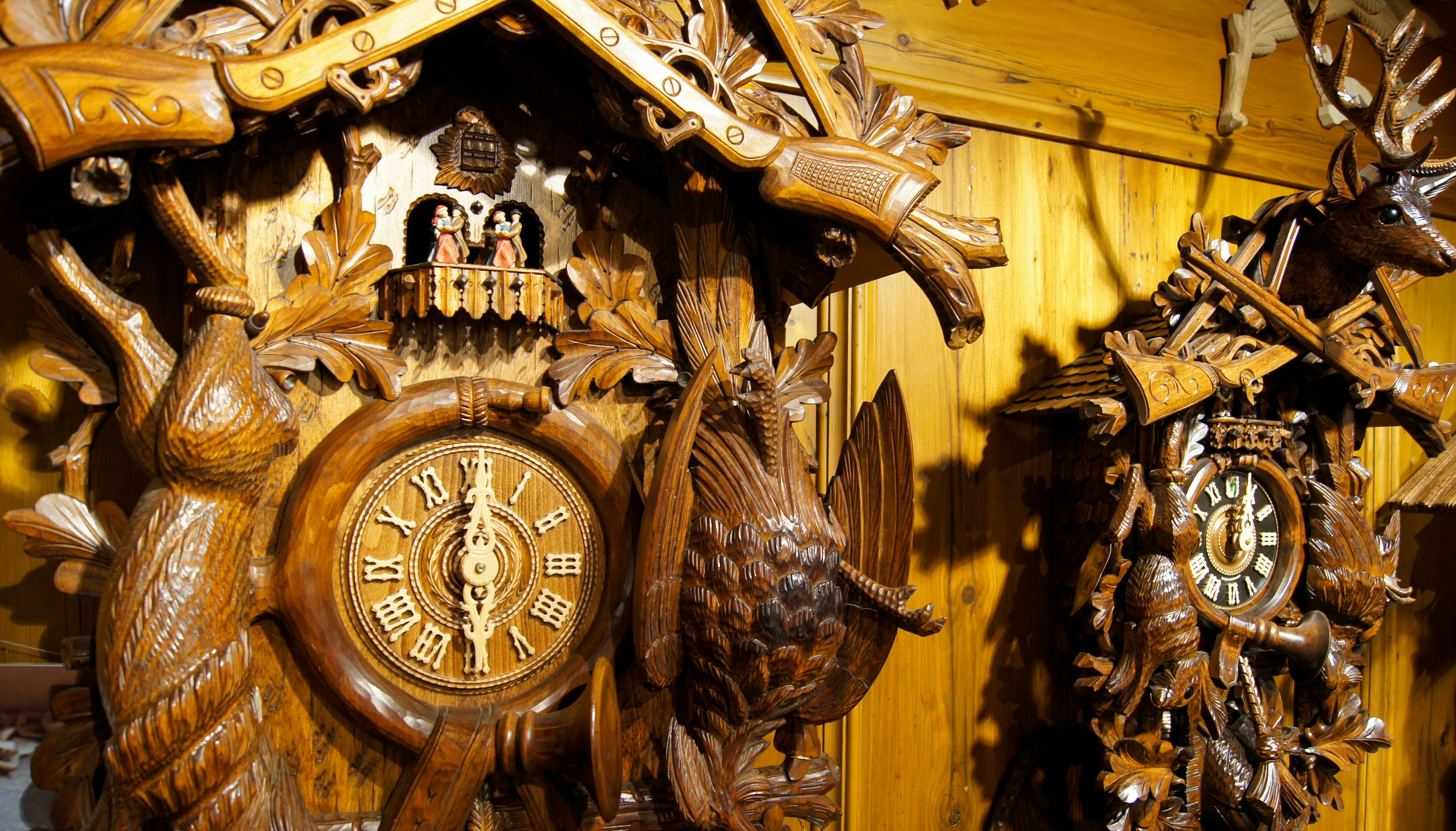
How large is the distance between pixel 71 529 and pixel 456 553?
1.15 ft

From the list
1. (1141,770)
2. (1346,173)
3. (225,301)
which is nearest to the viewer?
(225,301)

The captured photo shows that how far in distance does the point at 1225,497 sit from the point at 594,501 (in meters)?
1.05

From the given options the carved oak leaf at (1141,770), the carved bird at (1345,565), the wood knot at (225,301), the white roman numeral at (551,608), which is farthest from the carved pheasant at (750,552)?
the carved bird at (1345,565)

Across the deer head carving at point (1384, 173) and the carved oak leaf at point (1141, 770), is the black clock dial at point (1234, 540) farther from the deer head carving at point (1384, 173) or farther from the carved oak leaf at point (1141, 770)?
the deer head carving at point (1384, 173)

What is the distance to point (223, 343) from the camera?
2.80 feet

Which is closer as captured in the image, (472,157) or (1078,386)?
(472,157)

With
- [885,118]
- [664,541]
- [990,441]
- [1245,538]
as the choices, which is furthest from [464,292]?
[1245,538]

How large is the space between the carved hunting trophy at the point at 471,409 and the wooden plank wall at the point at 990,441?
0.38 metres

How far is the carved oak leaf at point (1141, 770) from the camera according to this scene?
1.37 m

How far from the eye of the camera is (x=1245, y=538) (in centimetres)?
153

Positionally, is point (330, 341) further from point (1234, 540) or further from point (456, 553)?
point (1234, 540)

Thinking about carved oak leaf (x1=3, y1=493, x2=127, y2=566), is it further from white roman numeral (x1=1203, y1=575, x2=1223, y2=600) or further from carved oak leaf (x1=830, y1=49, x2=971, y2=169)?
white roman numeral (x1=1203, y1=575, x2=1223, y2=600)

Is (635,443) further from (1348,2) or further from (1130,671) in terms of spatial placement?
(1348,2)

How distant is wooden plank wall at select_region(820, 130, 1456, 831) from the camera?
4.85ft
